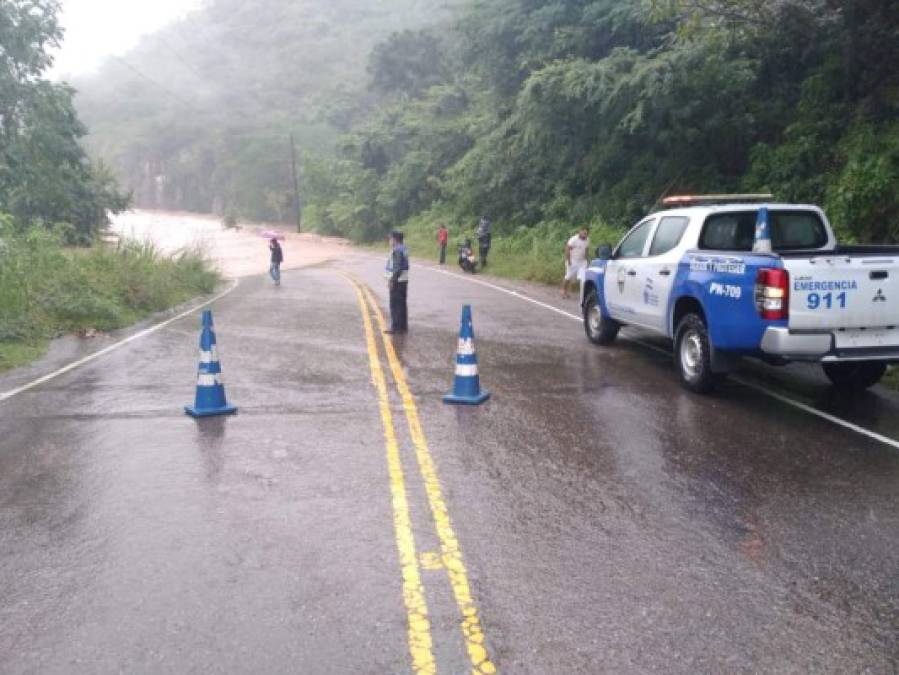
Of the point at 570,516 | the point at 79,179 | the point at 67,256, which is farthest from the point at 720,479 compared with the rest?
the point at 79,179

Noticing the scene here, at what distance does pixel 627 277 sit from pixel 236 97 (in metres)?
123

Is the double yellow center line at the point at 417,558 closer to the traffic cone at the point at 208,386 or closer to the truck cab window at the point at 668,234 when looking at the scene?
the traffic cone at the point at 208,386

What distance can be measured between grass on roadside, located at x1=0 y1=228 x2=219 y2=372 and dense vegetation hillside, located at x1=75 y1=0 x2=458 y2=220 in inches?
2751

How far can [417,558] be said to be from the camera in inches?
185

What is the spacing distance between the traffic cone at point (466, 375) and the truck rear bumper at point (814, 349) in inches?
108

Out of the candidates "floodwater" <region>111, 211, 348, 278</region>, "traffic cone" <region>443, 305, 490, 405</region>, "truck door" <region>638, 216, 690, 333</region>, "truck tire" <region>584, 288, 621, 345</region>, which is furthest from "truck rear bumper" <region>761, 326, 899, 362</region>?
"floodwater" <region>111, 211, 348, 278</region>

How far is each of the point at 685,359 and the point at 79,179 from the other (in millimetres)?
36522

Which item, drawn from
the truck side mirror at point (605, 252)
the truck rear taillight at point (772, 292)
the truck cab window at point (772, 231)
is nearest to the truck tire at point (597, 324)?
the truck side mirror at point (605, 252)

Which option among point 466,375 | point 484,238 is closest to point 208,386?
point 466,375

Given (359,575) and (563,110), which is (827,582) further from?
(563,110)

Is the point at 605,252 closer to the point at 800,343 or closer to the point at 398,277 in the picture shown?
the point at 398,277

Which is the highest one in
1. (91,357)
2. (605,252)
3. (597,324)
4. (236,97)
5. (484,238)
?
(236,97)

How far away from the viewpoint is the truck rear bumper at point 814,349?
301 inches

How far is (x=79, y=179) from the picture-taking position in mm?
39250
